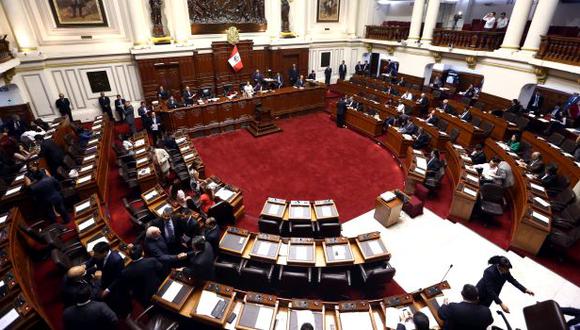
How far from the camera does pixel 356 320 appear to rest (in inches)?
163

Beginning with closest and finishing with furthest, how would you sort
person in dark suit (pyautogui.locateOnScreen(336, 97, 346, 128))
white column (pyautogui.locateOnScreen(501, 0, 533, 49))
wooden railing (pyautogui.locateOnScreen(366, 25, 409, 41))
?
1. white column (pyautogui.locateOnScreen(501, 0, 533, 49))
2. person in dark suit (pyautogui.locateOnScreen(336, 97, 346, 128))
3. wooden railing (pyautogui.locateOnScreen(366, 25, 409, 41))

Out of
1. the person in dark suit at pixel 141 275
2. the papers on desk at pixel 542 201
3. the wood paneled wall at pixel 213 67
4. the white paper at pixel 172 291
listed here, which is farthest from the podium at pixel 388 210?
the wood paneled wall at pixel 213 67

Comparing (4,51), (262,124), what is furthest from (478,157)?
(4,51)

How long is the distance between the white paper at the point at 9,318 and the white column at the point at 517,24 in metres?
16.5

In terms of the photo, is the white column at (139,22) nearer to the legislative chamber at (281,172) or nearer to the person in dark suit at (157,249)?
the legislative chamber at (281,172)

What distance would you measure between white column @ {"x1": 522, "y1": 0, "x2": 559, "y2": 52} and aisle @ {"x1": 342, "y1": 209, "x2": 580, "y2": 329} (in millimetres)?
8555

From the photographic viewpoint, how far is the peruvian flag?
15641 millimetres

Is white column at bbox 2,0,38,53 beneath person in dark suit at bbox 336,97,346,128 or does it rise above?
above

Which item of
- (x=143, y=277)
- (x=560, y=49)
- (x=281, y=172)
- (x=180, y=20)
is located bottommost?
(x=281, y=172)

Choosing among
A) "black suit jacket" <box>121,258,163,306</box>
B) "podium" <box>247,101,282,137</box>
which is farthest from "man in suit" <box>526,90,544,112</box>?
"black suit jacket" <box>121,258,163,306</box>

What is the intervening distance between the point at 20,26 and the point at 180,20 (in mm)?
6048

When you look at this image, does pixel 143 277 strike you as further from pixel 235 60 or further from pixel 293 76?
pixel 293 76

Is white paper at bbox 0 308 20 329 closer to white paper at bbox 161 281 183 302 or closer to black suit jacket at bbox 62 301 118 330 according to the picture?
black suit jacket at bbox 62 301 118 330

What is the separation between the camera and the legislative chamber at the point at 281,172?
4395 mm
